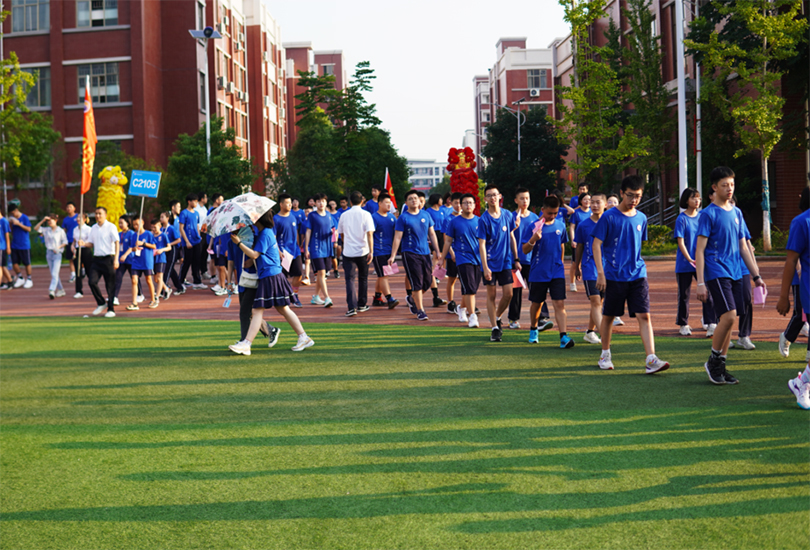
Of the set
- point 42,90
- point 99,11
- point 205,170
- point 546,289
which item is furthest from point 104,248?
point 42,90

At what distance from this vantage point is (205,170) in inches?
1511

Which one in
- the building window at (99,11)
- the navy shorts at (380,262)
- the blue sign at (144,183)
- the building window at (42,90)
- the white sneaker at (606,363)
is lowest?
the white sneaker at (606,363)

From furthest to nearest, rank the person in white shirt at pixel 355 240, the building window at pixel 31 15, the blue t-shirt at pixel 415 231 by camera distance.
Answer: the building window at pixel 31 15, the person in white shirt at pixel 355 240, the blue t-shirt at pixel 415 231

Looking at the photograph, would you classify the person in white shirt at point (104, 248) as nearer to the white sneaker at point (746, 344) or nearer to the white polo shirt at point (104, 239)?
the white polo shirt at point (104, 239)

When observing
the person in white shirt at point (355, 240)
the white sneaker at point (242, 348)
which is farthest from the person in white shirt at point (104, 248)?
the white sneaker at point (242, 348)

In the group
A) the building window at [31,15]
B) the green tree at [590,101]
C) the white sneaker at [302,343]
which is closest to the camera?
the white sneaker at [302,343]

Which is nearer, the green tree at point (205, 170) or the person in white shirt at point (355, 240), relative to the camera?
the person in white shirt at point (355, 240)

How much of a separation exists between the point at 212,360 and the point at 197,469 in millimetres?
4601

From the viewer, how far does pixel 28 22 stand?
4481 cm

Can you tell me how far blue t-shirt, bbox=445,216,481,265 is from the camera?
1155 centimetres

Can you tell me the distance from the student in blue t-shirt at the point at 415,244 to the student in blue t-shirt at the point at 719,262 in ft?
20.8

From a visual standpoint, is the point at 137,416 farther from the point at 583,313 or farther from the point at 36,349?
the point at 583,313

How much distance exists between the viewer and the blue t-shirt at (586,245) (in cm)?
1005

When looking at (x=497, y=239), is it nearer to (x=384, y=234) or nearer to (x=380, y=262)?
(x=384, y=234)
